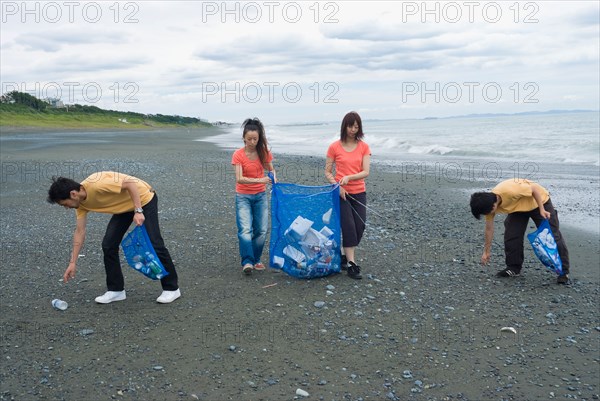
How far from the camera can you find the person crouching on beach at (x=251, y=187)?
6.53 m

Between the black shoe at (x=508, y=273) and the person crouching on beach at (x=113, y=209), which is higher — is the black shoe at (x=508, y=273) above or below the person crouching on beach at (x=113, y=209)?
below

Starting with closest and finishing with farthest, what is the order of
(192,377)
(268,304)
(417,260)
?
(192,377)
(268,304)
(417,260)

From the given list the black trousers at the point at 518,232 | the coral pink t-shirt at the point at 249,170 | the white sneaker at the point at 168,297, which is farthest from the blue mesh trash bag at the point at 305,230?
the black trousers at the point at 518,232

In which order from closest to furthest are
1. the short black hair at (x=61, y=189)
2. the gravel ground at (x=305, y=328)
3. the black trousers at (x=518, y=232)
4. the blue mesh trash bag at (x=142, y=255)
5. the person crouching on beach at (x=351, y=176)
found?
1. the gravel ground at (x=305, y=328)
2. the short black hair at (x=61, y=189)
3. the blue mesh trash bag at (x=142, y=255)
4. the person crouching on beach at (x=351, y=176)
5. the black trousers at (x=518, y=232)

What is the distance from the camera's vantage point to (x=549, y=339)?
5258 mm

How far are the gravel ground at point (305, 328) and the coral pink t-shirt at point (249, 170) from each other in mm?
982

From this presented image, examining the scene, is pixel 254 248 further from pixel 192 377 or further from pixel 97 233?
pixel 97 233

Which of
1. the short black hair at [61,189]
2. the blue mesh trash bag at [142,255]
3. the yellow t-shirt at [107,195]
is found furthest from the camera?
the blue mesh trash bag at [142,255]

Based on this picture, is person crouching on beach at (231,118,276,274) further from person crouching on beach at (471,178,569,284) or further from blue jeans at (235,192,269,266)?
person crouching on beach at (471,178,569,284)

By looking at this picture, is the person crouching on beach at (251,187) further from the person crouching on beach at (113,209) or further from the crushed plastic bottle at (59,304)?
the crushed plastic bottle at (59,304)

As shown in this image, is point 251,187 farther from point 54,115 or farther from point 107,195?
point 54,115

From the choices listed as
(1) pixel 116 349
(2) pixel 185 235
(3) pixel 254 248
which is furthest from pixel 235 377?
(2) pixel 185 235

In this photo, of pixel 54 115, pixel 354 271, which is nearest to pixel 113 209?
pixel 354 271

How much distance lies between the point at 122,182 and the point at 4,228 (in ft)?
16.5
